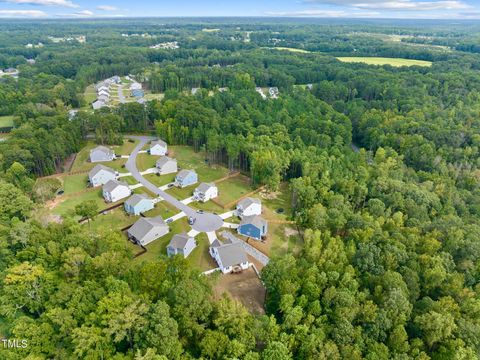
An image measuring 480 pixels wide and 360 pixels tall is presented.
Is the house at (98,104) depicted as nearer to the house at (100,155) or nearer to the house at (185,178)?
the house at (100,155)

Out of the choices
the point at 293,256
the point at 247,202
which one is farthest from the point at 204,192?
the point at 293,256

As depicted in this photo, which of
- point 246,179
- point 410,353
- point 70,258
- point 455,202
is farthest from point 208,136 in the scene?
point 410,353

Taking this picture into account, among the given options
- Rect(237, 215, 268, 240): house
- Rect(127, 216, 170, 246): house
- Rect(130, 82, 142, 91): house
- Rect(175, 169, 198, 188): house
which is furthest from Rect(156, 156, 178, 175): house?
Rect(130, 82, 142, 91): house

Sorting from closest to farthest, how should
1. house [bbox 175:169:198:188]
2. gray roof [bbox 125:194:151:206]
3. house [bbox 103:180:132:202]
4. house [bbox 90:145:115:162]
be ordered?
gray roof [bbox 125:194:151:206], house [bbox 103:180:132:202], house [bbox 175:169:198:188], house [bbox 90:145:115:162]

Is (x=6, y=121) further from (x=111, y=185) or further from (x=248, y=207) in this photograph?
(x=248, y=207)

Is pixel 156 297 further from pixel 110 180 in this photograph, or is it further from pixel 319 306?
pixel 110 180

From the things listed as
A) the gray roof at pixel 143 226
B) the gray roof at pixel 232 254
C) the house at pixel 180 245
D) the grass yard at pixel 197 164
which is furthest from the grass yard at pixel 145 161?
the gray roof at pixel 232 254

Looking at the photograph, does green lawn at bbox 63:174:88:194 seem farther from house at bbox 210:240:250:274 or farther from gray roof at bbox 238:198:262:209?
house at bbox 210:240:250:274
